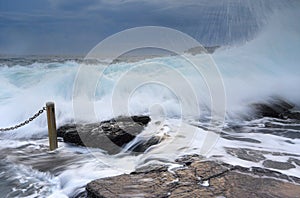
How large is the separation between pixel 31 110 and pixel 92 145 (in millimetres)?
3890

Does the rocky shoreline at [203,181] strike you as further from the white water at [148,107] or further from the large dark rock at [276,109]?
the large dark rock at [276,109]

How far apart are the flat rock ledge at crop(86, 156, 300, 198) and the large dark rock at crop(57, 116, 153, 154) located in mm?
1591

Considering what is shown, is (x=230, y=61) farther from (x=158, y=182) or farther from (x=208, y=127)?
(x=158, y=182)

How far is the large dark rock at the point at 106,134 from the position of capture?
182 inches

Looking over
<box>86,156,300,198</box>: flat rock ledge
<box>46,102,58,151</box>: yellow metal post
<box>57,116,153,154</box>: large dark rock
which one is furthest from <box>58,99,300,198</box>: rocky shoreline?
<box>46,102,58,151</box>: yellow metal post

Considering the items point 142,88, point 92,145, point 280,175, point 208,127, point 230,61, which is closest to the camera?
point 280,175

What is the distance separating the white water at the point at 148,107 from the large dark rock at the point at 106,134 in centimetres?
20

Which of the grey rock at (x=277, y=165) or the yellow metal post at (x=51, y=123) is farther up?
the yellow metal post at (x=51, y=123)

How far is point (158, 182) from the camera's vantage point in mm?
2697

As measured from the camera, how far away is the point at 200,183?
8.55 ft

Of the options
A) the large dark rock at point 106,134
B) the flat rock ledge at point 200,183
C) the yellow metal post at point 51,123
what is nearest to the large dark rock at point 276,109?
the large dark rock at point 106,134

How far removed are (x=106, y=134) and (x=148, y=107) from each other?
3097 mm

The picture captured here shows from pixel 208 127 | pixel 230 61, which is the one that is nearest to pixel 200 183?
pixel 208 127

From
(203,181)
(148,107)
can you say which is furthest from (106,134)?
(148,107)
